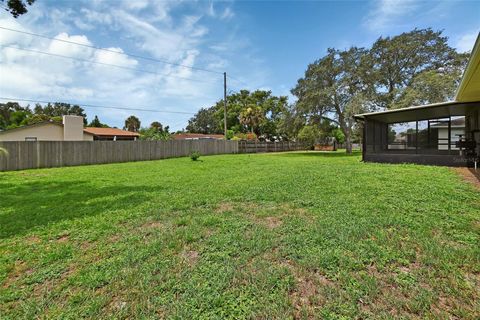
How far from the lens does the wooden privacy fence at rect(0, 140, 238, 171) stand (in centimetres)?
1150

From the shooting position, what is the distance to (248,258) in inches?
98.3

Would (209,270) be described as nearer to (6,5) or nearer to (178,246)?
(178,246)

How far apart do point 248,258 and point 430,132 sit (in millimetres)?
14283

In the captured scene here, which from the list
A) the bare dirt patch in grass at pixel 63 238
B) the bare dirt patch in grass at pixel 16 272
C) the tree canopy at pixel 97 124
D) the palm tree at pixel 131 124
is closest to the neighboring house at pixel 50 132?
the tree canopy at pixel 97 124

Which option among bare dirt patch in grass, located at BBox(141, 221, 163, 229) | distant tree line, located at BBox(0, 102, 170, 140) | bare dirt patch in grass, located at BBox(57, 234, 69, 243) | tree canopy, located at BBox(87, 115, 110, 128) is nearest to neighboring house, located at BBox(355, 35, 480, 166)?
bare dirt patch in grass, located at BBox(141, 221, 163, 229)

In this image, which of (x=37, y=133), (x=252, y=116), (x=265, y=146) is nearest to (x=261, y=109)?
(x=252, y=116)

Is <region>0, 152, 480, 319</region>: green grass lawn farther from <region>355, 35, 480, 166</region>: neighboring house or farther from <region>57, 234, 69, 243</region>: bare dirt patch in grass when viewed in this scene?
<region>355, 35, 480, 166</region>: neighboring house

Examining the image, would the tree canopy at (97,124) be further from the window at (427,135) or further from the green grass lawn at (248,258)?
the window at (427,135)

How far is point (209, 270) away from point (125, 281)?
728mm

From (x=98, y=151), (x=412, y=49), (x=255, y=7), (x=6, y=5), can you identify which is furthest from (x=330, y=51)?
(x=6, y=5)

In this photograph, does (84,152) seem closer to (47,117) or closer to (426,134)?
(426,134)

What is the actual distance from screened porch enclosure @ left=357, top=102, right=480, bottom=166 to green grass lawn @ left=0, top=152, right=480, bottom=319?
19.7 feet

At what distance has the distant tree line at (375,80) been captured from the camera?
16.7 meters

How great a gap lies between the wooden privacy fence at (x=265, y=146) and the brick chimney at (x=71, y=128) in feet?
45.6
